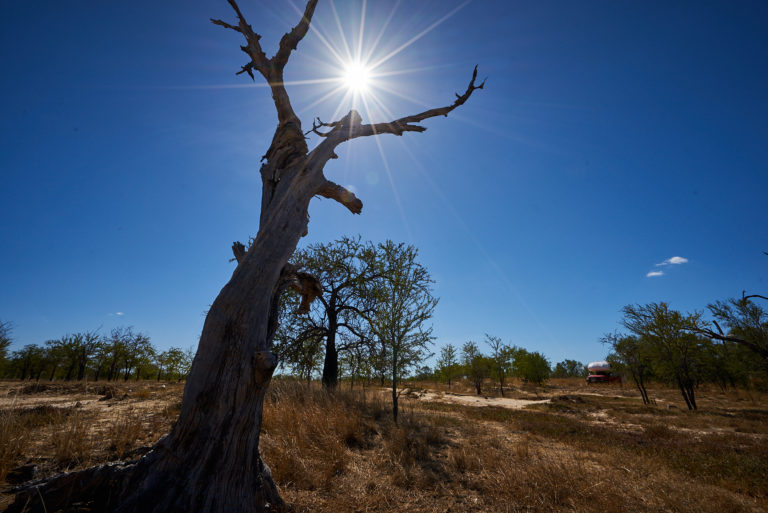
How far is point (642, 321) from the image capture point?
20.2 meters

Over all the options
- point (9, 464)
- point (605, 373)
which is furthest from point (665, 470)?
point (605, 373)

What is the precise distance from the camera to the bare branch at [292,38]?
4211 mm

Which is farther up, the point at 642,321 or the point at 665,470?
the point at 642,321

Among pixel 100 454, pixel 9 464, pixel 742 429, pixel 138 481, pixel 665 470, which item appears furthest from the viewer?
pixel 742 429

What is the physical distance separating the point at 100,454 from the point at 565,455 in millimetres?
8845

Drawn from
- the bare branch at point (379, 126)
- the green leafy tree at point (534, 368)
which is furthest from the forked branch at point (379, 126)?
the green leafy tree at point (534, 368)

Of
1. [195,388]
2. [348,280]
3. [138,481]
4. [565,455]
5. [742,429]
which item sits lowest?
[742,429]

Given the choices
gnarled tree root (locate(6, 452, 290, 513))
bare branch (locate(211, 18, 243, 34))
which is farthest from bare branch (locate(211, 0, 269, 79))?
gnarled tree root (locate(6, 452, 290, 513))

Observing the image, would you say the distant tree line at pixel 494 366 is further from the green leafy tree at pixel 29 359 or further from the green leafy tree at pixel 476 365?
the green leafy tree at pixel 29 359

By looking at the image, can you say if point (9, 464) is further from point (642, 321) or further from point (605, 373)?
point (605, 373)

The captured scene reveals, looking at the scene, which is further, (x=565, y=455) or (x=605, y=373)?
(x=605, y=373)

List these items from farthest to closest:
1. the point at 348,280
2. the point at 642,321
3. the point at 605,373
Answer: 1. the point at 605,373
2. the point at 642,321
3. the point at 348,280

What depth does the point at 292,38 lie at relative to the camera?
428 cm

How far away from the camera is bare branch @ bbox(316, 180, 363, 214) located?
13.9 feet
